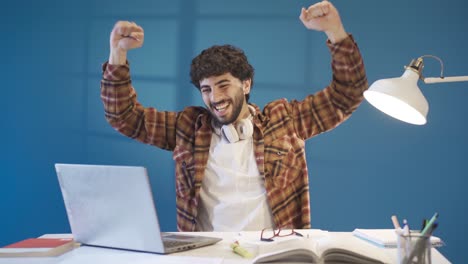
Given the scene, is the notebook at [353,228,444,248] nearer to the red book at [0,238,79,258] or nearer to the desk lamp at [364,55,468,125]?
the desk lamp at [364,55,468,125]

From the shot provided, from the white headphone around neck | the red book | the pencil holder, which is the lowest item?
the red book

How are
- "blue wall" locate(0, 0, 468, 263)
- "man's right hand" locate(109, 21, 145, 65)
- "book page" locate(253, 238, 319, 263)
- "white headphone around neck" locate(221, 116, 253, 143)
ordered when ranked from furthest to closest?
"blue wall" locate(0, 0, 468, 263) → "white headphone around neck" locate(221, 116, 253, 143) → "man's right hand" locate(109, 21, 145, 65) → "book page" locate(253, 238, 319, 263)

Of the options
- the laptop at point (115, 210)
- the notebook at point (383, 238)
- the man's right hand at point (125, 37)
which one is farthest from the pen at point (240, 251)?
the man's right hand at point (125, 37)

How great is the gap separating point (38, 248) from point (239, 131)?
1.10 m

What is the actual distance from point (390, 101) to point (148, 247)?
0.93m

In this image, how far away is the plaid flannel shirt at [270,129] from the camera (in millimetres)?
2285

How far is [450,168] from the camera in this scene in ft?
11.7

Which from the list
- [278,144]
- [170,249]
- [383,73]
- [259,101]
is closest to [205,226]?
[278,144]

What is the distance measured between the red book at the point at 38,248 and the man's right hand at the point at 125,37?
93 cm

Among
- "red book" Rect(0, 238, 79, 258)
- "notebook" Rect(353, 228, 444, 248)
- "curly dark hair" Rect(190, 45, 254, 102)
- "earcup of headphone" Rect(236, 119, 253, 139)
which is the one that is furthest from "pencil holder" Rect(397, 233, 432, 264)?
"curly dark hair" Rect(190, 45, 254, 102)

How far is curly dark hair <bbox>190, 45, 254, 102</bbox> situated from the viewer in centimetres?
244

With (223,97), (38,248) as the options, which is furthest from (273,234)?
(223,97)

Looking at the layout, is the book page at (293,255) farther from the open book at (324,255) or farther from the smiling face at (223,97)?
the smiling face at (223,97)

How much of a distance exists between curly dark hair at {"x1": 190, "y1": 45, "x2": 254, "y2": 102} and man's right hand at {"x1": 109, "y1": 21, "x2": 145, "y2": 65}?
0.33m
